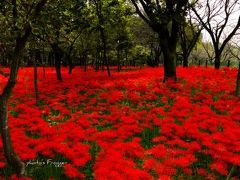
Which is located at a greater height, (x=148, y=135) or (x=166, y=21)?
(x=166, y=21)

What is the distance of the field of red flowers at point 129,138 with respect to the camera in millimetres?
8930

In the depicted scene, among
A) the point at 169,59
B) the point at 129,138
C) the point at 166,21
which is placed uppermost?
the point at 166,21

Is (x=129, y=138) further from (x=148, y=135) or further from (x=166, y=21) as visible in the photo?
(x=166, y=21)

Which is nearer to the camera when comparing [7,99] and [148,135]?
[7,99]

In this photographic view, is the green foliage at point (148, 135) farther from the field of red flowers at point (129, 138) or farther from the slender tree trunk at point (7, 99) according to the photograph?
the slender tree trunk at point (7, 99)

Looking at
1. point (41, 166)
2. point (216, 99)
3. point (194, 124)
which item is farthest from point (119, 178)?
point (216, 99)

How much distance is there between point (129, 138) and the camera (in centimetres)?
1167

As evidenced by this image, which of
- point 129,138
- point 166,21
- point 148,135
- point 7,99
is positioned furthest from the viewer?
point 166,21

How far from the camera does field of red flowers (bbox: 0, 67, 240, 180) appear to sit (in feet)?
29.3

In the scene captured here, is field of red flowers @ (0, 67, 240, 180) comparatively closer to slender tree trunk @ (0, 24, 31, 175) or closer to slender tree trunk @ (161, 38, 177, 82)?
slender tree trunk @ (0, 24, 31, 175)

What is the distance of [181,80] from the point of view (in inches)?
936

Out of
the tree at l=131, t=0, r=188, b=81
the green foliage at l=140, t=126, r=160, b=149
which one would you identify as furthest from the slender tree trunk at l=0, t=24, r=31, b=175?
the tree at l=131, t=0, r=188, b=81

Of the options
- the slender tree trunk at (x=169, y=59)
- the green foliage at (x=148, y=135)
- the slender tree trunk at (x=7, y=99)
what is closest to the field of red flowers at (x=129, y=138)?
the green foliage at (x=148, y=135)

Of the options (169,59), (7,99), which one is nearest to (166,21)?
(169,59)
